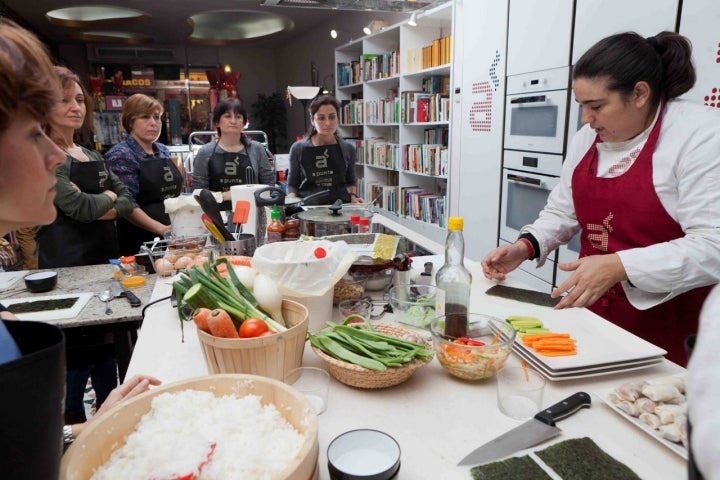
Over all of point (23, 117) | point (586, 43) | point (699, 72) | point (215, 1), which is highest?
point (215, 1)

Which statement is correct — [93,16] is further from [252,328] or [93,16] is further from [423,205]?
[252,328]

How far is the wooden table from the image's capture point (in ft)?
5.99

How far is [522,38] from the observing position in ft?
11.4

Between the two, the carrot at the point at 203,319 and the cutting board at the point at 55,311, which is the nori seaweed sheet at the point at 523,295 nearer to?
the carrot at the point at 203,319

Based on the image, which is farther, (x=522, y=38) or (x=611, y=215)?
(x=522, y=38)

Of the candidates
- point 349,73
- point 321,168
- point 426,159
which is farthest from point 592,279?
point 349,73

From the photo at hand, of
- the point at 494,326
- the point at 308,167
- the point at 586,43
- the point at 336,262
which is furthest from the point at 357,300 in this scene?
the point at 308,167

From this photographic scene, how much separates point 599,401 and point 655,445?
0.49ft

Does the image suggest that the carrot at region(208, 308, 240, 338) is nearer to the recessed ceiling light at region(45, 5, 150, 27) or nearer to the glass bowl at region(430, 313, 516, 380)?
the glass bowl at region(430, 313, 516, 380)

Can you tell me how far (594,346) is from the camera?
1177 millimetres

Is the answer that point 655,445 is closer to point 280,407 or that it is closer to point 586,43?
point 280,407

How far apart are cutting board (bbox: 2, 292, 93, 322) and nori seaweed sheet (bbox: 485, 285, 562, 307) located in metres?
1.60

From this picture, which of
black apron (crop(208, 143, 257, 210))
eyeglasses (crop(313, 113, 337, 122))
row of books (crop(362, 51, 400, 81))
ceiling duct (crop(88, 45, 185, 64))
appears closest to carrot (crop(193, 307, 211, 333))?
black apron (crop(208, 143, 257, 210))

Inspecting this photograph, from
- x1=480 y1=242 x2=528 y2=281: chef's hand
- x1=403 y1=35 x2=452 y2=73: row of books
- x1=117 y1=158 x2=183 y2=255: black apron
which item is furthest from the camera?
x1=403 y1=35 x2=452 y2=73: row of books
